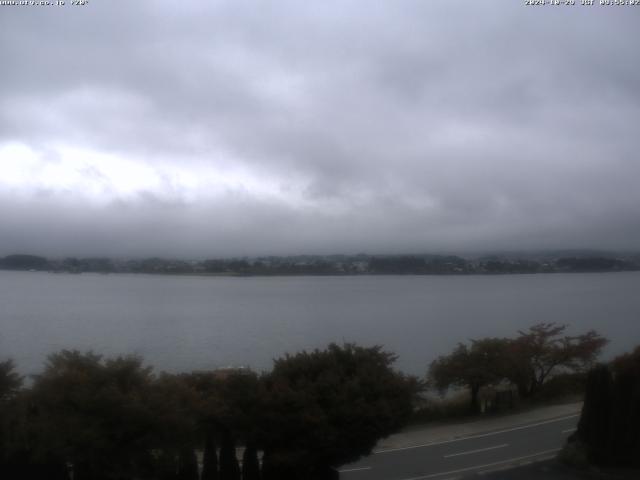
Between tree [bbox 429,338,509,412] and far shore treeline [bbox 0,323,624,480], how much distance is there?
12.2 meters

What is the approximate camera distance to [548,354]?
33.2 m

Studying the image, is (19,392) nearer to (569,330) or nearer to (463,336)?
(463,336)

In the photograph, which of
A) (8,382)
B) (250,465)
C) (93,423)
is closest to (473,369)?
(250,465)

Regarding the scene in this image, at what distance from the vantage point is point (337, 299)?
288ft

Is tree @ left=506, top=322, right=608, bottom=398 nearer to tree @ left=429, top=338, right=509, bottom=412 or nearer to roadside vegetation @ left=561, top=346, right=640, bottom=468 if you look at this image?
tree @ left=429, top=338, right=509, bottom=412

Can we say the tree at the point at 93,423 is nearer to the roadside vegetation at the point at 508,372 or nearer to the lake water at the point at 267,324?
the roadside vegetation at the point at 508,372

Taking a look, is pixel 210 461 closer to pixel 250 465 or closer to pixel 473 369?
pixel 250 465

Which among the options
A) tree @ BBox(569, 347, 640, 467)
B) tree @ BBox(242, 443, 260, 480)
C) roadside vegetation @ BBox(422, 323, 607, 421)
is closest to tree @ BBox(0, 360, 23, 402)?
tree @ BBox(242, 443, 260, 480)

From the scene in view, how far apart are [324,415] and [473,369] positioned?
592 inches

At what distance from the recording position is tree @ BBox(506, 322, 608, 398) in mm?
31047

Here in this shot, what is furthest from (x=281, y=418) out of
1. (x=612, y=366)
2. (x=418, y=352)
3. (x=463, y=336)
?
(x=463, y=336)

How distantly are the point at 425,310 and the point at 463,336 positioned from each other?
874 inches

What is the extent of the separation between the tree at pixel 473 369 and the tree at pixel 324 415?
12.8 metres

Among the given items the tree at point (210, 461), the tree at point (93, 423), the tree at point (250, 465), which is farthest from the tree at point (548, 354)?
the tree at point (93, 423)
